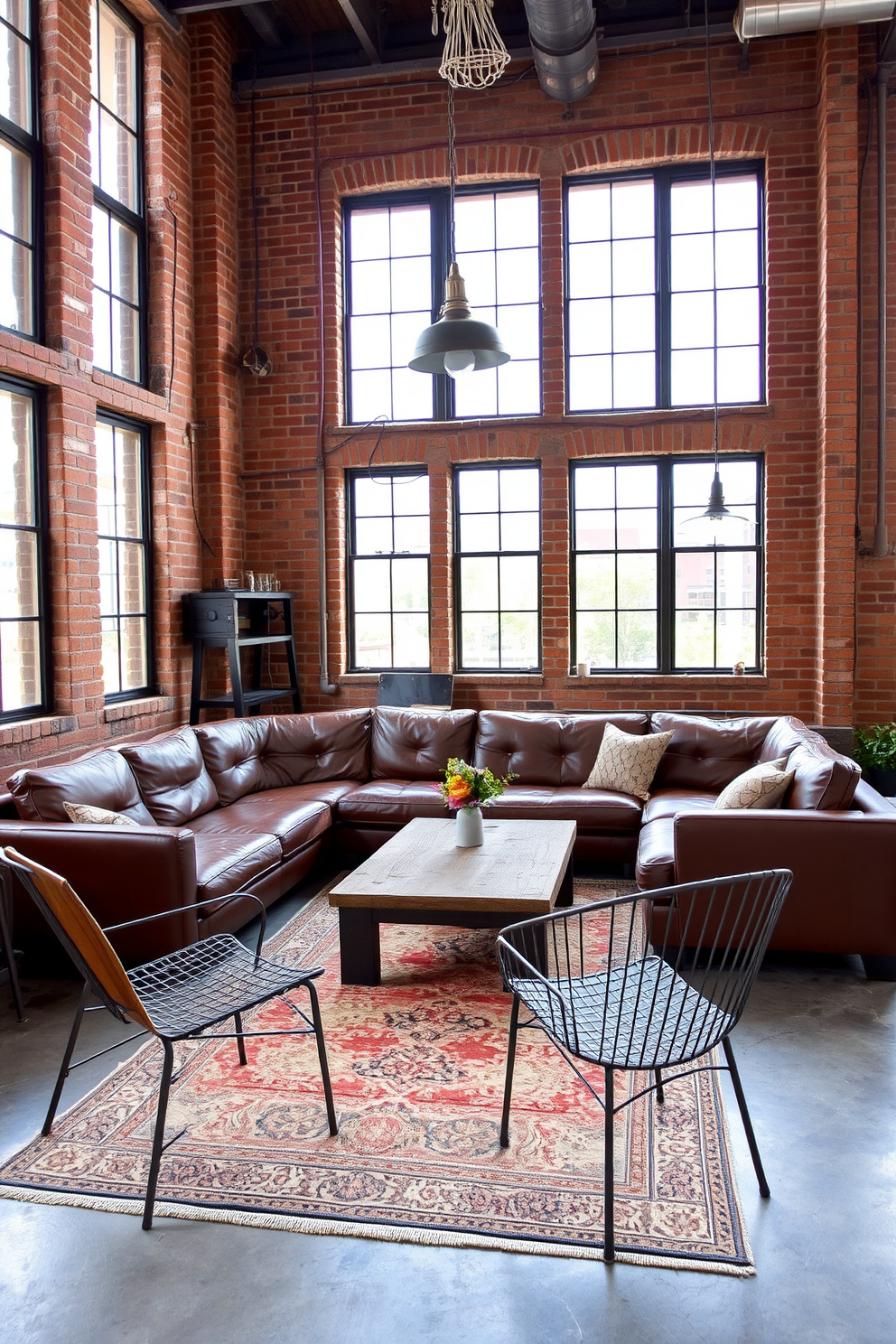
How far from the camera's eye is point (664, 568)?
6680 mm

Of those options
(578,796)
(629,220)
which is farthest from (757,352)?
(578,796)

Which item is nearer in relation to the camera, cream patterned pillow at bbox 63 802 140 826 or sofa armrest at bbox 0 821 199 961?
sofa armrest at bbox 0 821 199 961

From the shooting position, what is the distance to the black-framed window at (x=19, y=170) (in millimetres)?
4953

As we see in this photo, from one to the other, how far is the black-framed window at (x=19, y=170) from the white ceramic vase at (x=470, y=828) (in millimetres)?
3340

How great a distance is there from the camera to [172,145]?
21.2ft

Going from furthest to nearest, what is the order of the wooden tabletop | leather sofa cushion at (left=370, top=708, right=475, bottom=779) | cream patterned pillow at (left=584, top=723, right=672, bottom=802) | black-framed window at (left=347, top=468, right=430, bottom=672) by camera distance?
black-framed window at (left=347, top=468, right=430, bottom=672)
leather sofa cushion at (left=370, top=708, right=475, bottom=779)
cream patterned pillow at (left=584, top=723, right=672, bottom=802)
the wooden tabletop

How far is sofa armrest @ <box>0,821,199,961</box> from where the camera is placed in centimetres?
379

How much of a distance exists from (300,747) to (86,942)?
3.72 meters

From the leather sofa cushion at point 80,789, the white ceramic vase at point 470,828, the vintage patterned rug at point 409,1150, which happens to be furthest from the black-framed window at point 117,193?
the vintage patterned rug at point 409,1150

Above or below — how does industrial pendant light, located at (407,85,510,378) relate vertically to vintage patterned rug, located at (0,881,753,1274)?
above

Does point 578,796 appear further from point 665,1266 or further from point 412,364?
point 665,1266

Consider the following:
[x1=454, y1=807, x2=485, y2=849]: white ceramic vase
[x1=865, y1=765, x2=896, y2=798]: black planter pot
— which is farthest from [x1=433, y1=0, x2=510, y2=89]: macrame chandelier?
Answer: [x1=865, y1=765, x2=896, y2=798]: black planter pot

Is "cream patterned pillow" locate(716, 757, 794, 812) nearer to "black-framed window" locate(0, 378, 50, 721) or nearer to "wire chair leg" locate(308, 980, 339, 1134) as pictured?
"wire chair leg" locate(308, 980, 339, 1134)

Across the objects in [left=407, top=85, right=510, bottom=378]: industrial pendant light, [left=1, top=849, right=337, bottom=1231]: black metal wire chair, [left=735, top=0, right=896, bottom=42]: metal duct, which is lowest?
[left=1, top=849, right=337, bottom=1231]: black metal wire chair
